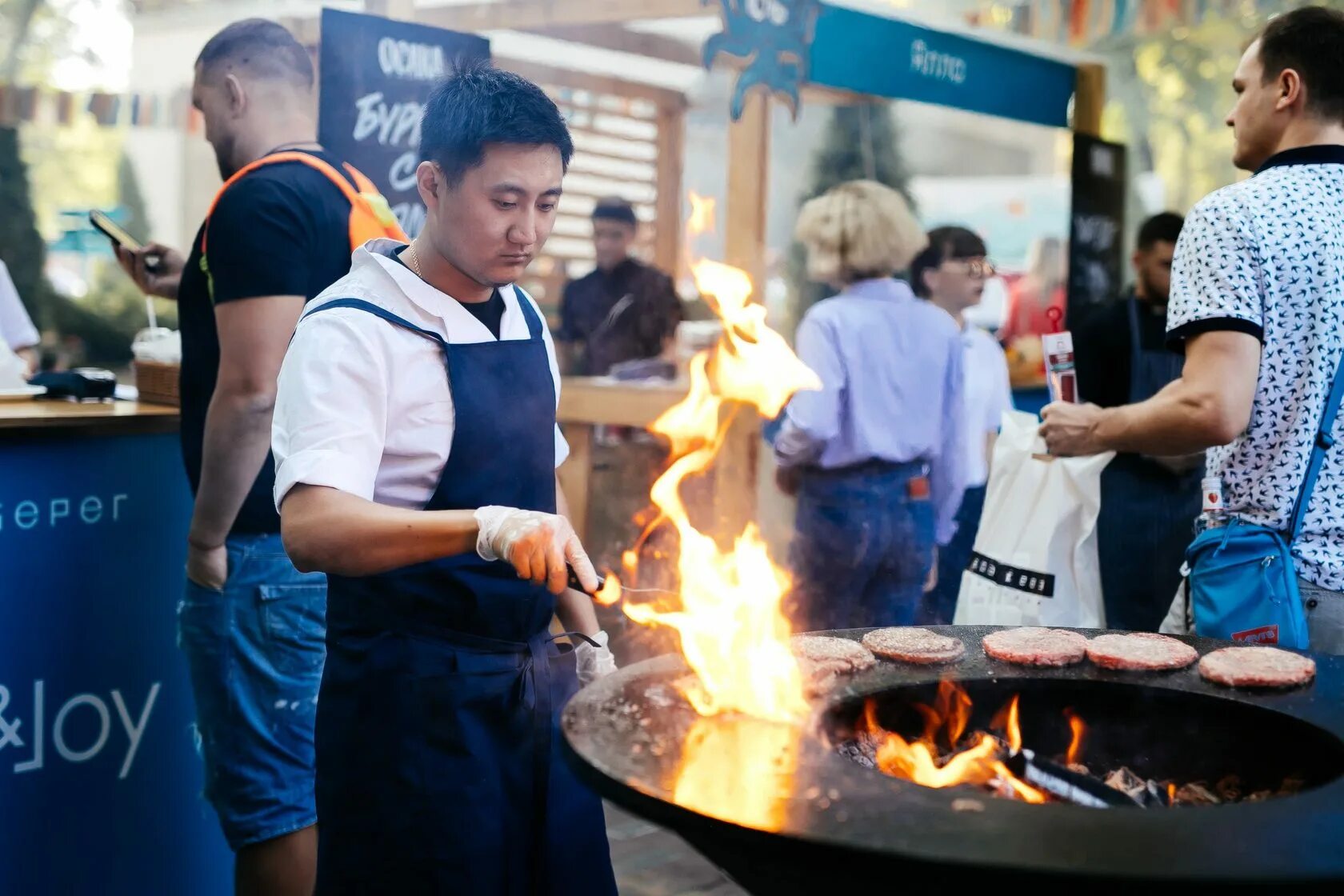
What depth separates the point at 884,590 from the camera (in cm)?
470

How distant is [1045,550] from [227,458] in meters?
2.23

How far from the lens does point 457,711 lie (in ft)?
7.17

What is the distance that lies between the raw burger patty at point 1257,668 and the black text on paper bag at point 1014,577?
1446 millimetres

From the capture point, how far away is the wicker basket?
3.87 meters

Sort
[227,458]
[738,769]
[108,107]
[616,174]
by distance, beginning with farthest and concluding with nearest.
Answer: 1. [108,107]
2. [616,174]
3. [227,458]
4. [738,769]

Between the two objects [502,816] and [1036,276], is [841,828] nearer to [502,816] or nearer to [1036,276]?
[502,816]

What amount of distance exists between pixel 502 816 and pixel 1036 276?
8485mm

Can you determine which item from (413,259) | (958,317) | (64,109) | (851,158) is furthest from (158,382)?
(64,109)

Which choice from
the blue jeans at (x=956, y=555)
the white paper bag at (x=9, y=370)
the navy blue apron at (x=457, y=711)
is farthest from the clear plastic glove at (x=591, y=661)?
the blue jeans at (x=956, y=555)

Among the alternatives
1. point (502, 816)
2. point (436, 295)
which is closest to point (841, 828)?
point (502, 816)

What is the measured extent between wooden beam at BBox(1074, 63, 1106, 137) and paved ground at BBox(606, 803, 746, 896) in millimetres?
4791

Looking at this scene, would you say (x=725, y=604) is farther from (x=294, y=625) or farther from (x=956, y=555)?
(x=956, y=555)

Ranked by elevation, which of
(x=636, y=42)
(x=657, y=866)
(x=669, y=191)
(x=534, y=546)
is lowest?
(x=657, y=866)

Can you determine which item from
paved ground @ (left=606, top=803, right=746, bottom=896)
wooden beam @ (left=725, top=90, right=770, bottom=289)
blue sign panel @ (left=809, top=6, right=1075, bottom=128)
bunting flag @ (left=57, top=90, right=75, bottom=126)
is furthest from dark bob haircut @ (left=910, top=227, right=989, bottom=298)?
bunting flag @ (left=57, top=90, right=75, bottom=126)
